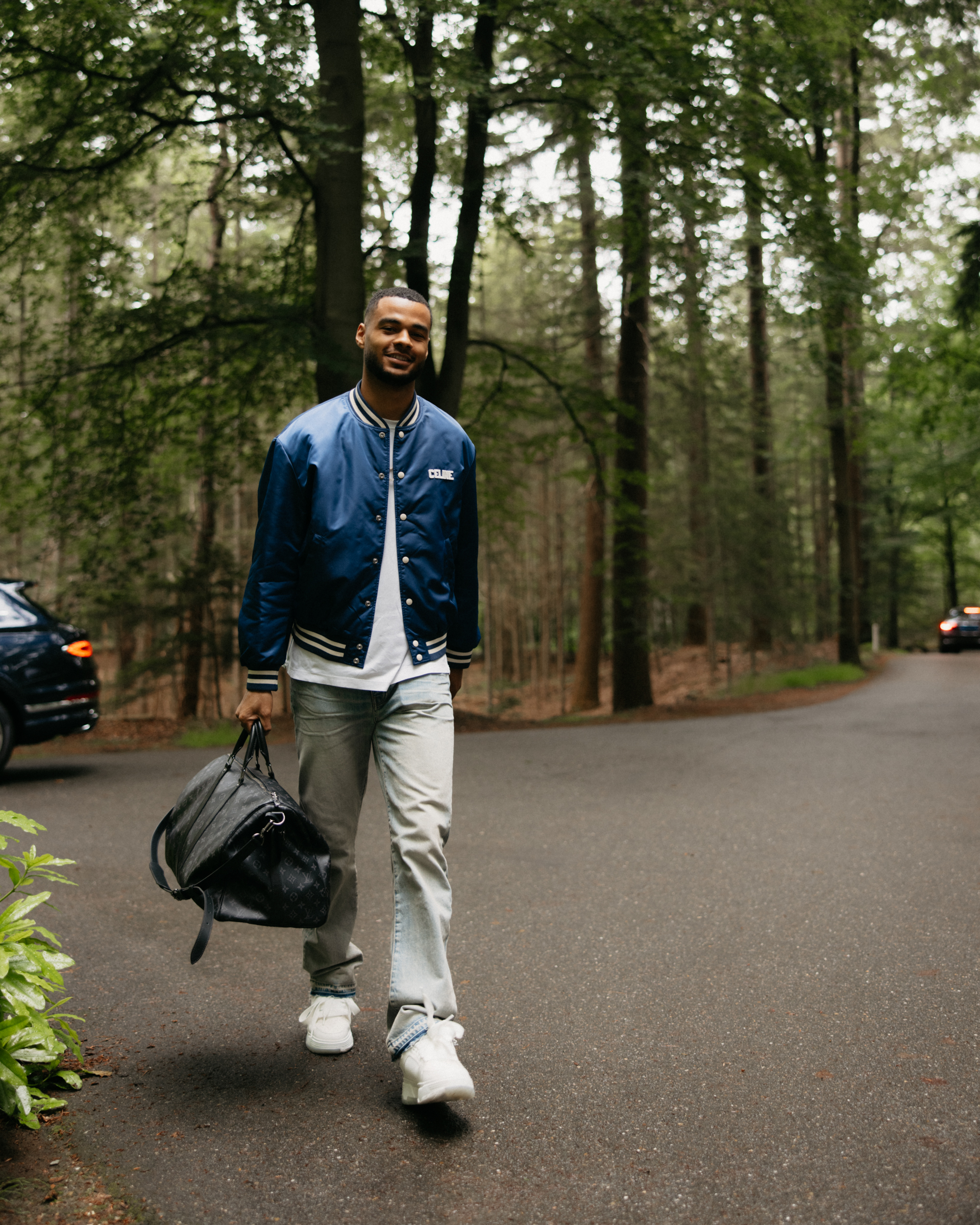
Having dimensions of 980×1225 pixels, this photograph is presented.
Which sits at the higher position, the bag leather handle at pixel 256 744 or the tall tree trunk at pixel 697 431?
the tall tree trunk at pixel 697 431

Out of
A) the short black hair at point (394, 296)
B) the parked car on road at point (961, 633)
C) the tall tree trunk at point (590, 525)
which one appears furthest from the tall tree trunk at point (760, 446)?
the parked car on road at point (961, 633)

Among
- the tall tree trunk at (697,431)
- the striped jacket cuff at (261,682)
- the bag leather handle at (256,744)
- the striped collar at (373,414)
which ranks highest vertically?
the tall tree trunk at (697,431)

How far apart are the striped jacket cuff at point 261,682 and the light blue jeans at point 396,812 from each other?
0.09 meters

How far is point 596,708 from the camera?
69.1 ft

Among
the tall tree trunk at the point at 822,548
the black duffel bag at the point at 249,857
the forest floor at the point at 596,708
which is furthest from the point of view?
the tall tree trunk at the point at 822,548

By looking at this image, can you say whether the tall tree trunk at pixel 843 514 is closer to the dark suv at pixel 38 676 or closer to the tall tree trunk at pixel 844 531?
the tall tree trunk at pixel 844 531

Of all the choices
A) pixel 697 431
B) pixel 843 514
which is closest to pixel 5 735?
pixel 697 431

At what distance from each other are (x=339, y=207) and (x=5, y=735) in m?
6.42

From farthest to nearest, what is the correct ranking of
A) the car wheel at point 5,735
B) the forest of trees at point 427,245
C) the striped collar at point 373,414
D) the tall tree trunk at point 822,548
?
the tall tree trunk at point 822,548 → the forest of trees at point 427,245 → the car wheel at point 5,735 → the striped collar at point 373,414

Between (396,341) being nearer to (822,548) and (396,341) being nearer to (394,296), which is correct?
(394,296)

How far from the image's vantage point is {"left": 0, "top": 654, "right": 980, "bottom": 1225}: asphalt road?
8.86ft

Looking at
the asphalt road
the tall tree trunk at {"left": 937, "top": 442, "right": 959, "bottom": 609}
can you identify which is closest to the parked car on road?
the tall tree trunk at {"left": 937, "top": 442, "right": 959, "bottom": 609}

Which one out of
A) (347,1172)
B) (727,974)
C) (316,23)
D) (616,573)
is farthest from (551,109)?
(347,1172)

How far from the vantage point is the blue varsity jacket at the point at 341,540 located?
3330 mm
